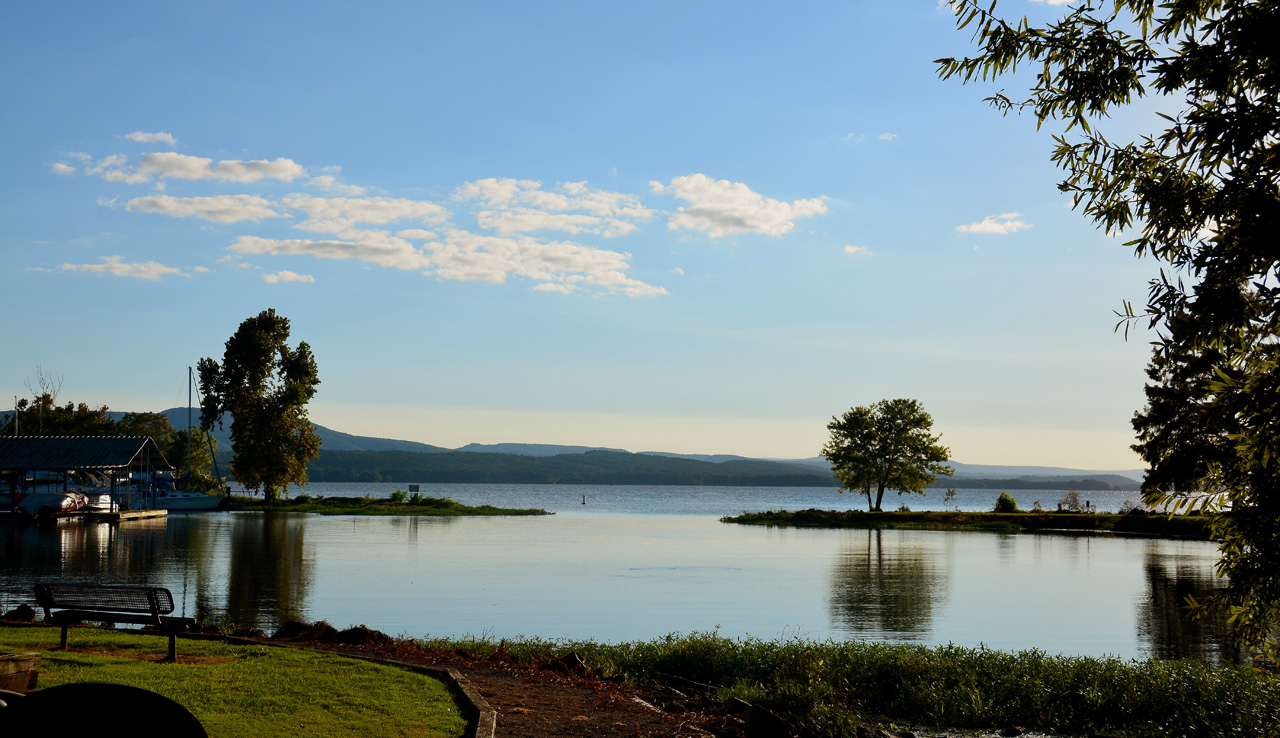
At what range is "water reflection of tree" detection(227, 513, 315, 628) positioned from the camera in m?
18.8

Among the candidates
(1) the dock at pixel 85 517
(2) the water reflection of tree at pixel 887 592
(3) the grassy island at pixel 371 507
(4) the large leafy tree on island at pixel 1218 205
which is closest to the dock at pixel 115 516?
(1) the dock at pixel 85 517

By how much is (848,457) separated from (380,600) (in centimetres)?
5963

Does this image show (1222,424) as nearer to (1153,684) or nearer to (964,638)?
(1153,684)

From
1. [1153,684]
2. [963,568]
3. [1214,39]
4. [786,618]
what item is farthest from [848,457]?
[1214,39]

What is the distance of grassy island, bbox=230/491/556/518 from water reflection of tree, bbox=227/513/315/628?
24670 mm

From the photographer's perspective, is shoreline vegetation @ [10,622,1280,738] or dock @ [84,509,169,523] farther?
dock @ [84,509,169,523]

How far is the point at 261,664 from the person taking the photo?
38.1 feet

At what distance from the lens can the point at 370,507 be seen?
75.4 meters

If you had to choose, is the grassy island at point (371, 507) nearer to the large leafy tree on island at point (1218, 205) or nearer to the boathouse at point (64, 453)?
the boathouse at point (64, 453)

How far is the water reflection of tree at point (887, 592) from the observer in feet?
64.1

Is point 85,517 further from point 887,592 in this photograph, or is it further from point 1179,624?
point 1179,624

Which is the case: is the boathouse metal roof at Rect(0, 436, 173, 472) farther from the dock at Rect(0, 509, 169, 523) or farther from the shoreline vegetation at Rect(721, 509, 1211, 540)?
the shoreline vegetation at Rect(721, 509, 1211, 540)

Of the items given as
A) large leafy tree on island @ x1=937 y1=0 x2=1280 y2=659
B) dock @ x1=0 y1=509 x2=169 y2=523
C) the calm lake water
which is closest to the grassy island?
dock @ x1=0 y1=509 x2=169 y2=523

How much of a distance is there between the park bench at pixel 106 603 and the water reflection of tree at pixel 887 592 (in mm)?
13048
